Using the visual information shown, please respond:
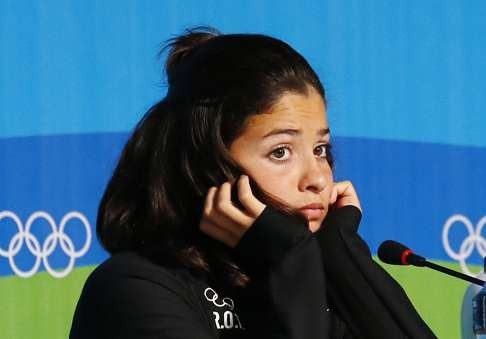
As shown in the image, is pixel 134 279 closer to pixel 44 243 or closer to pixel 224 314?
pixel 224 314

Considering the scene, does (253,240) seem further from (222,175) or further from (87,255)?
(87,255)

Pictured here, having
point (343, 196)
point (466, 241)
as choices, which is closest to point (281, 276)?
point (343, 196)

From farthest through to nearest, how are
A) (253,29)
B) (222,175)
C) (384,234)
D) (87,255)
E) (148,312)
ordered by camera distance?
(384,234)
(253,29)
(87,255)
(222,175)
(148,312)

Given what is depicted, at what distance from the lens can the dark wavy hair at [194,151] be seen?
1538 millimetres

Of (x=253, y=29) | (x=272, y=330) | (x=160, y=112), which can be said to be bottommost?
(x=272, y=330)

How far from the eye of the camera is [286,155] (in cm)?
153

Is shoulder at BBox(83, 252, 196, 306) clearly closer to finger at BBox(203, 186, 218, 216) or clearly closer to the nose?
finger at BBox(203, 186, 218, 216)

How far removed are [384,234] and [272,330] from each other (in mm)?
1639

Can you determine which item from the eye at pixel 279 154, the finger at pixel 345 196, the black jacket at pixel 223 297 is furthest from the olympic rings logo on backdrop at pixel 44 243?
the eye at pixel 279 154

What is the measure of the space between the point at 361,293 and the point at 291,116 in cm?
32

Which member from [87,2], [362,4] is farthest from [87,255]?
[362,4]

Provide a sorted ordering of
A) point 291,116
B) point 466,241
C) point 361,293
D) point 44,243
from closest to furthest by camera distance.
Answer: point 291,116 < point 361,293 < point 44,243 < point 466,241

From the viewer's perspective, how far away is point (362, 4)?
3107 mm

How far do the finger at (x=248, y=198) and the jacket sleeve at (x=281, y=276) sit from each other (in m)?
0.01
